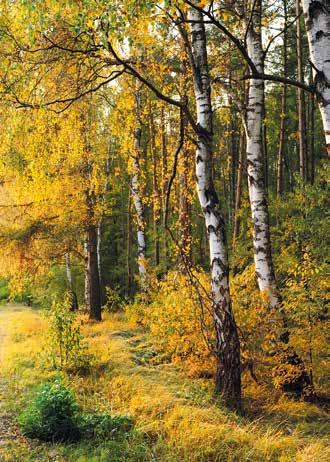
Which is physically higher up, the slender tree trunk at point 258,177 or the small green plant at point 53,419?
the slender tree trunk at point 258,177

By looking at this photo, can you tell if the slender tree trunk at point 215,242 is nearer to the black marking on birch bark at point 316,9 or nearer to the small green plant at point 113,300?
the black marking on birch bark at point 316,9

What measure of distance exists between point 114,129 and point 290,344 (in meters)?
4.36

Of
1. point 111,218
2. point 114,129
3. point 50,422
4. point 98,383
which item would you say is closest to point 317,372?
point 98,383

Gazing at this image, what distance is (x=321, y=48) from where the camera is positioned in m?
2.99

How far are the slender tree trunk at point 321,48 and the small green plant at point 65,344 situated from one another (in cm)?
637

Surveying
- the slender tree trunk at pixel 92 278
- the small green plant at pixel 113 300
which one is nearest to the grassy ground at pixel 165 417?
the small green plant at pixel 113 300

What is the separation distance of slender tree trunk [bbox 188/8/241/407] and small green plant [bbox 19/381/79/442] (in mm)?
2046

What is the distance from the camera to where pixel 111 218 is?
2331 cm

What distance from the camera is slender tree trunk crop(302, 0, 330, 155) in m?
2.97

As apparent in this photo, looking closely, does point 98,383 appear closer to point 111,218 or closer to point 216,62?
point 216,62

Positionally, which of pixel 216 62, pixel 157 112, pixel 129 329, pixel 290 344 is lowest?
pixel 129 329

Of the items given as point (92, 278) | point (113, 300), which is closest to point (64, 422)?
point (92, 278)

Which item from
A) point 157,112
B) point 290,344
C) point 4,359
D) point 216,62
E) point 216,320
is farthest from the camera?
point 157,112

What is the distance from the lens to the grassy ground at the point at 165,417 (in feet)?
15.7
